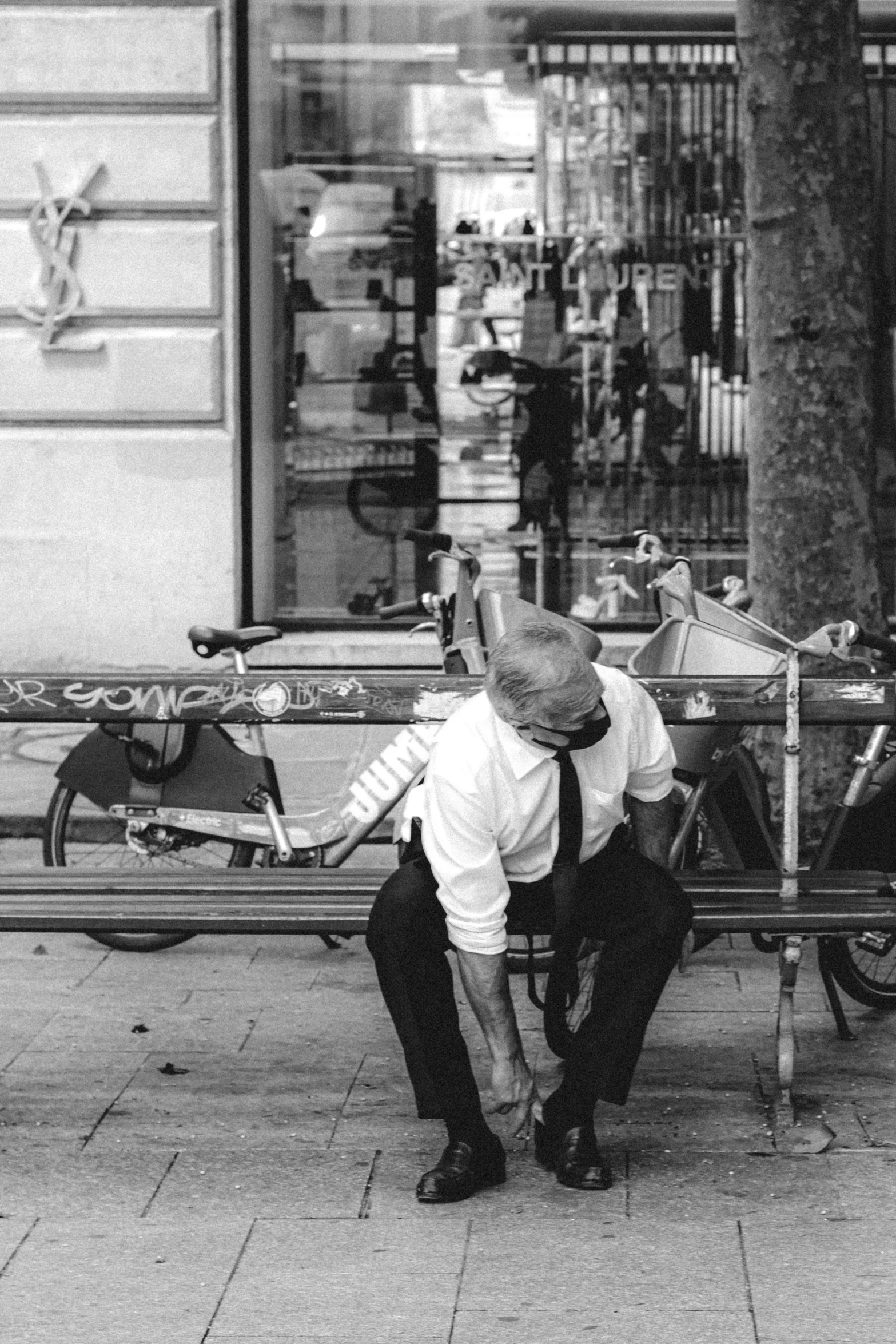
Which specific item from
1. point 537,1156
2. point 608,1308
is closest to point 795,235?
point 537,1156

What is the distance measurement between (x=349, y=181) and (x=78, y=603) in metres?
2.45

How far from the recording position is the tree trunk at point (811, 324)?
20.9 feet

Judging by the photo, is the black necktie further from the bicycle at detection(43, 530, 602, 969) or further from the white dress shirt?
the bicycle at detection(43, 530, 602, 969)

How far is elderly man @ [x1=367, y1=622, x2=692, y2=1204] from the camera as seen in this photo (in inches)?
161

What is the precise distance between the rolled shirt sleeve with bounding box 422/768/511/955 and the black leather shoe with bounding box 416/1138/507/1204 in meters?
0.42

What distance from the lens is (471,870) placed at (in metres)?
4.09

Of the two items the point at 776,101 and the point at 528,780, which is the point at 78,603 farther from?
the point at 528,780

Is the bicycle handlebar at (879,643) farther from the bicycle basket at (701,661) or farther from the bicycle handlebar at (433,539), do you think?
the bicycle handlebar at (433,539)

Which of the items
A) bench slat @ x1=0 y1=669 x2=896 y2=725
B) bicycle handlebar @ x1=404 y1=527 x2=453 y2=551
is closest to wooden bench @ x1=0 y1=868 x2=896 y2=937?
bench slat @ x1=0 y1=669 x2=896 y2=725

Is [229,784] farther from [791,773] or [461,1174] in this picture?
[461,1174]

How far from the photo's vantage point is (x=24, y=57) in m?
9.67

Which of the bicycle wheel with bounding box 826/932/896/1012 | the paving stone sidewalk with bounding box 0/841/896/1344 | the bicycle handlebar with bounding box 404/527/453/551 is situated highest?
the bicycle handlebar with bounding box 404/527/453/551

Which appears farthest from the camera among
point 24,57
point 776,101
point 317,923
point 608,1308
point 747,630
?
point 24,57

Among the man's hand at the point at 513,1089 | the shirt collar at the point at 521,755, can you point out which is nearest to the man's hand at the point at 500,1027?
the man's hand at the point at 513,1089
